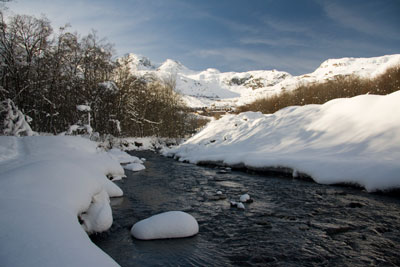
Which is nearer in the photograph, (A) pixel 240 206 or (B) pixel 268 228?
(B) pixel 268 228

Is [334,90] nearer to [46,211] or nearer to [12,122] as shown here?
[12,122]

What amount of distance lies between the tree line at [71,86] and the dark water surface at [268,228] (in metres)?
8.00

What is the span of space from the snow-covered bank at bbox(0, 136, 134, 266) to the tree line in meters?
6.60

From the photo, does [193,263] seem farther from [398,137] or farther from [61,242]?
[398,137]

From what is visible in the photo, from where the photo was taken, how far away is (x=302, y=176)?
1096 centimetres

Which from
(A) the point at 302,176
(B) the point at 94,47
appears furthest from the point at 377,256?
(B) the point at 94,47

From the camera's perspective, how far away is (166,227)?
5.18m

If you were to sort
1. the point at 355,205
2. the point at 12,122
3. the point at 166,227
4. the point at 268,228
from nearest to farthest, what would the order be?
the point at 166,227 < the point at 268,228 < the point at 355,205 < the point at 12,122

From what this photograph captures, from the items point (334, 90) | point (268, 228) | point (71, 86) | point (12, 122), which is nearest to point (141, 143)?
point (71, 86)

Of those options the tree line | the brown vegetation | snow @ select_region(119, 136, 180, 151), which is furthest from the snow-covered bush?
the brown vegetation

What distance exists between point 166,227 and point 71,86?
23.3 meters

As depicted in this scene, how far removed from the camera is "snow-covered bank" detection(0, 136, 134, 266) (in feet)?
8.35

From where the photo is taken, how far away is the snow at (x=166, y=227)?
16.9ft

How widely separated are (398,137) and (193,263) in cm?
1120
